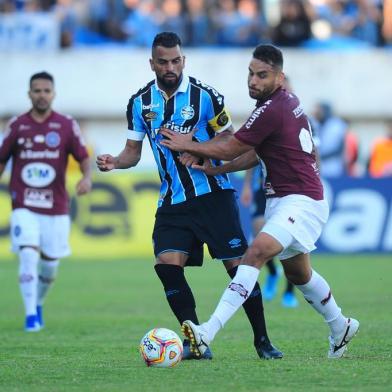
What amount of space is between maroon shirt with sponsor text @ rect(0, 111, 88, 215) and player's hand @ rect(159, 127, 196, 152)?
3.75 m

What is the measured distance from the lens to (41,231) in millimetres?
12594

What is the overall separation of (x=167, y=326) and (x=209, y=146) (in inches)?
146

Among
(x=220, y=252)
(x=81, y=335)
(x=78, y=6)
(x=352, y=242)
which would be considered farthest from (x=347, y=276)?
(x=78, y=6)

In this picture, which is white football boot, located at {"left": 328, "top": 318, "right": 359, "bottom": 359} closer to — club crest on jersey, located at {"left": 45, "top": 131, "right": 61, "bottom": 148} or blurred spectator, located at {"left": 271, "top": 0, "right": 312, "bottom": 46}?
club crest on jersey, located at {"left": 45, "top": 131, "right": 61, "bottom": 148}

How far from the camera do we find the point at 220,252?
911 cm

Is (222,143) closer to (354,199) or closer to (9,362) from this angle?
(9,362)

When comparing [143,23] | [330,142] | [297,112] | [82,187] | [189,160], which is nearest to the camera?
[297,112]

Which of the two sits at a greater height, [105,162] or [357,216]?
[105,162]

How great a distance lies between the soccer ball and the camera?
8383 mm

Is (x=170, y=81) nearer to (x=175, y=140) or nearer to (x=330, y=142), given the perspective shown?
(x=175, y=140)

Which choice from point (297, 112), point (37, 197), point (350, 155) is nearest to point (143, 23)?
point (350, 155)

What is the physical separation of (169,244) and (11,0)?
58.4 feet

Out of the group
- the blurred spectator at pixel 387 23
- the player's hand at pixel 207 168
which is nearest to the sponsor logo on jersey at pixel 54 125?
the player's hand at pixel 207 168

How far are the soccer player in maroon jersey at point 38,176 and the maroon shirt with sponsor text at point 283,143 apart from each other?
3938 millimetres
